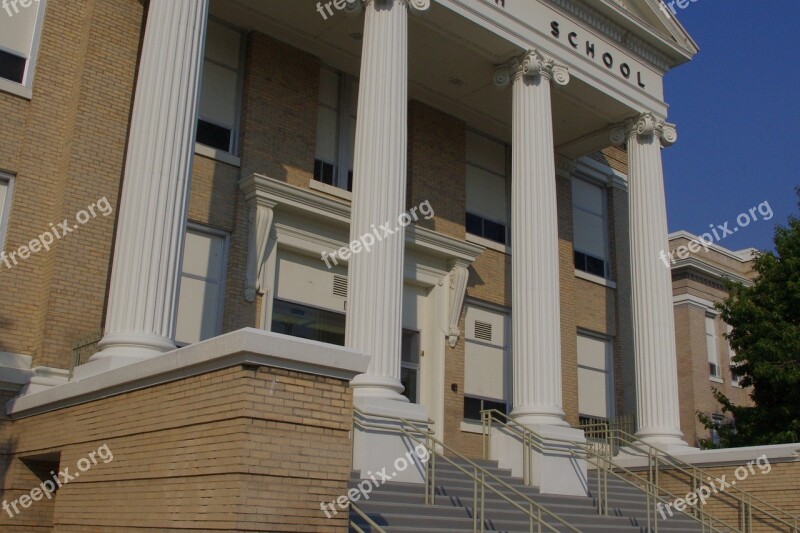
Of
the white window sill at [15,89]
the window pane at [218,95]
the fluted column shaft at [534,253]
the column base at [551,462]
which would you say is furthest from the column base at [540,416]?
the white window sill at [15,89]

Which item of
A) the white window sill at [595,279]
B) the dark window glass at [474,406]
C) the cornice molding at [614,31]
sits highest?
the cornice molding at [614,31]

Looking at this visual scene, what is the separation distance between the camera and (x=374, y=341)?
12617 millimetres

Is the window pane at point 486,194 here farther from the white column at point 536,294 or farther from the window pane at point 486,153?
the white column at point 536,294

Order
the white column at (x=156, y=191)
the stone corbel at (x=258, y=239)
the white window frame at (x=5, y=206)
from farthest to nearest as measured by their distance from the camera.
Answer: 1. the stone corbel at (x=258, y=239)
2. the white window frame at (x=5, y=206)
3. the white column at (x=156, y=191)

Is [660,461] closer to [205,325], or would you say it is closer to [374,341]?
[374,341]

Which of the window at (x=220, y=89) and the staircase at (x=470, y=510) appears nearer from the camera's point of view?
the staircase at (x=470, y=510)

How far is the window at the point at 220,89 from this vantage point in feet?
52.5

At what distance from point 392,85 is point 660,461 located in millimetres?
8564

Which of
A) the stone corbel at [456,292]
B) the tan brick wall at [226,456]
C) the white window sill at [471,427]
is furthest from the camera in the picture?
the stone corbel at [456,292]

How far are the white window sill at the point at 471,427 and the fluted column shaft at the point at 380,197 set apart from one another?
5652 millimetres

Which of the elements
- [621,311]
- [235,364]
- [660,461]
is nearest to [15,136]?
[235,364]

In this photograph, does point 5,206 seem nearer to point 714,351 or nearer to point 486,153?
point 486,153

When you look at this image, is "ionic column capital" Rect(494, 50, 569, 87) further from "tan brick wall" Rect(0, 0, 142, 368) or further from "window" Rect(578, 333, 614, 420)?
"window" Rect(578, 333, 614, 420)

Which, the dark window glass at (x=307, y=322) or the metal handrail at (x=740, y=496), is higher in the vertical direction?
the dark window glass at (x=307, y=322)
